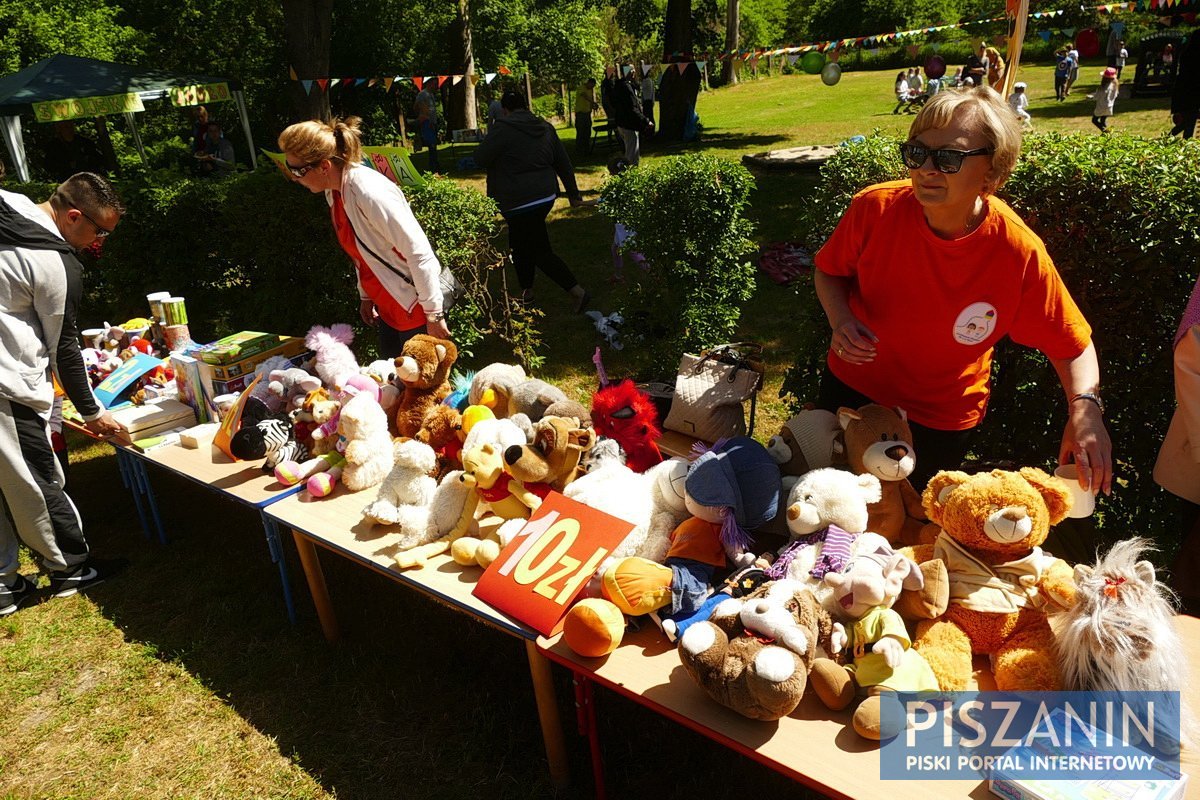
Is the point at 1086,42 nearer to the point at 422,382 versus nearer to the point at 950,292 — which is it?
the point at 950,292

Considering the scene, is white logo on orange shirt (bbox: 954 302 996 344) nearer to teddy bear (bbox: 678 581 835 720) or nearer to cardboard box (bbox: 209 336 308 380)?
Answer: teddy bear (bbox: 678 581 835 720)

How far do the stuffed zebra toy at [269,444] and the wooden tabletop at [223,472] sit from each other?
7 cm

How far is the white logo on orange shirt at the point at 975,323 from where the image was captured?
2174 mm

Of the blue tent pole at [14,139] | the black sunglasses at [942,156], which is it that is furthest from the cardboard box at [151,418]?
the blue tent pole at [14,139]

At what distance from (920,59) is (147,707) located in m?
36.7

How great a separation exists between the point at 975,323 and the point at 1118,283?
108cm

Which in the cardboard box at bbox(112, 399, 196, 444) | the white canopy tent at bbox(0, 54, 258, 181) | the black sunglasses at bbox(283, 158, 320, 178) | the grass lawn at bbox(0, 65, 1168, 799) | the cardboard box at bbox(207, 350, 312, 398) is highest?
the white canopy tent at bbox(0, 54, 258, 181)

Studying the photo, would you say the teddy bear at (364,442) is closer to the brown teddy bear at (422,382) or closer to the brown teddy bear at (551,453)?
the brown teddy bear at (422,382)

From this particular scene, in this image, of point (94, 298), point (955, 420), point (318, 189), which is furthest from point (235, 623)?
point (94, 298)

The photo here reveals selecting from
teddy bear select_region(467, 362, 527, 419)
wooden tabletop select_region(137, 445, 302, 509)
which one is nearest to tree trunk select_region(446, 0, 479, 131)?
wooden tabletop select_region(137, 445, 302, 509)

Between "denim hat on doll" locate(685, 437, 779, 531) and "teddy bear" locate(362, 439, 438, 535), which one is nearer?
"denim hat on doll" locate(685, 437, 779, 531)

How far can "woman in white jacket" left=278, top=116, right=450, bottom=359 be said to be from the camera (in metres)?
3.33

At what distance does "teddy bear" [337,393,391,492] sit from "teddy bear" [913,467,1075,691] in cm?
218

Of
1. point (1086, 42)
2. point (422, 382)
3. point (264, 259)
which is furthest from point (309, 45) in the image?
point (1086, 42)
